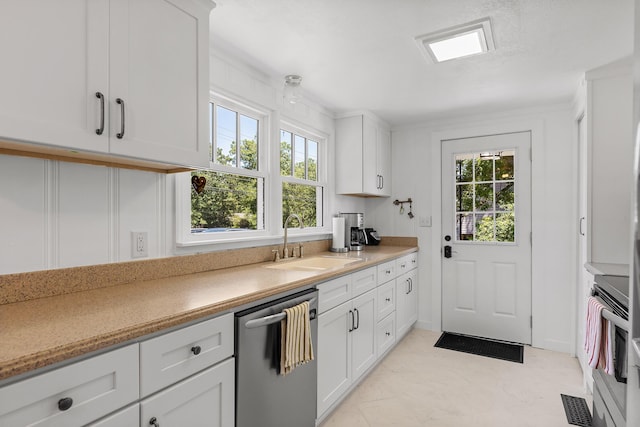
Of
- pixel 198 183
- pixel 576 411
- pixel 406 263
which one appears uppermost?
pixel 198 183

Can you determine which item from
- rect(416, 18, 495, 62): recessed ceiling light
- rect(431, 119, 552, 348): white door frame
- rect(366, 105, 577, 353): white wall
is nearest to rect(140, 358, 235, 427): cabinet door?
rect(416, 18, 495, 62): recessed ceiling light

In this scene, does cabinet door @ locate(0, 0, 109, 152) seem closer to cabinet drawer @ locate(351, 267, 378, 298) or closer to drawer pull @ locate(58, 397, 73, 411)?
drawer pull @ locate(58, 397, 73, 411)

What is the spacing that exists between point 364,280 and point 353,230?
1052 millimetres

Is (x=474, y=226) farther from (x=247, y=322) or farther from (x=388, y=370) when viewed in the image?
(x=247, y=322)

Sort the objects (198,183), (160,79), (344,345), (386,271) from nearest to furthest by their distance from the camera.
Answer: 1. (160,79)
2. (198,183)
3. (344,345)
4. (386,271)

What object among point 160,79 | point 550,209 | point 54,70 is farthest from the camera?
point 550,209

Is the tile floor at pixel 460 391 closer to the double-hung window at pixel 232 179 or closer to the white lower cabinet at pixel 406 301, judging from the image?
the white lower cabinet at pixel 406 301

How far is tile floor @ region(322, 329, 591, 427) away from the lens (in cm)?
214

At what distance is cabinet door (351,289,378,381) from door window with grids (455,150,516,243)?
1.52 m

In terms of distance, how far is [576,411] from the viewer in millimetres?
2221

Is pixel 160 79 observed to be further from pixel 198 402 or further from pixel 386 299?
pixel 386 299

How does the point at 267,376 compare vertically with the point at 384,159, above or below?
below

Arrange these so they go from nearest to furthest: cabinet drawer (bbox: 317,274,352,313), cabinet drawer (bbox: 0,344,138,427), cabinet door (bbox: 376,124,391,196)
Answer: cabinet drawer (bbox: 0,344,138,427) < cabinet drawer (bbox: 317,274,352,313) < cabinet door (bbox: 376,124,391,196)

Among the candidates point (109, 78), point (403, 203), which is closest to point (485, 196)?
point (403, 203)
